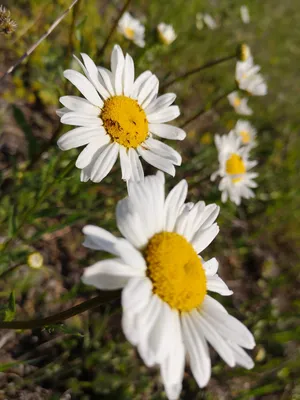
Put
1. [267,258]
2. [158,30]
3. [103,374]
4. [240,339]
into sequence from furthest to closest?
1. [267,258]
2. [158,30]
3. [103,374]
4. [240,339]

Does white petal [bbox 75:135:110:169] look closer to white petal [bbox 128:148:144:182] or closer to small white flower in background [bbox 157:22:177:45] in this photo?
white petal [bbox 128:148:144:182]

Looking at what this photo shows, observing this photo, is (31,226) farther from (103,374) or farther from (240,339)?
(240,339)

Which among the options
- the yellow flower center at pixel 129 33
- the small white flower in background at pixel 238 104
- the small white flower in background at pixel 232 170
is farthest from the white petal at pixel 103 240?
the small white flower in background at pixel 238 104

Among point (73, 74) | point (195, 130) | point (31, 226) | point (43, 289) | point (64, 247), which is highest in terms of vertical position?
point (195, 130)

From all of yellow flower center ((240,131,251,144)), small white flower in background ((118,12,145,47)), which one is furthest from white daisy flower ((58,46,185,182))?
yellow flower center ((240,131,251,144))

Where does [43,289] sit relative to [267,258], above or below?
above

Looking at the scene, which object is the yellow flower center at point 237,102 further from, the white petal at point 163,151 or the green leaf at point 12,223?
the green leaf at point 12,223

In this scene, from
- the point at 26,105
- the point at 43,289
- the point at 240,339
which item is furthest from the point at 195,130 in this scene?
the point at 240,339

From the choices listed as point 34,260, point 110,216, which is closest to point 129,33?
point 110,216
